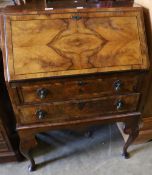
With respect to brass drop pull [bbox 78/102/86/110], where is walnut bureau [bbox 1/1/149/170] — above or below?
above

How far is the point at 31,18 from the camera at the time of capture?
3.20 ft

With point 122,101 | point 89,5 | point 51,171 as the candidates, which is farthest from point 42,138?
point 89,5

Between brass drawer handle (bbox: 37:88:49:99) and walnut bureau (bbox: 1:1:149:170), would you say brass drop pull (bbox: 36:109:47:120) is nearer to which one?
walnut bureau (bbox: 1:1:149:170)

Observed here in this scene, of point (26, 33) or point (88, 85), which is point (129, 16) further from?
point (26, 33)

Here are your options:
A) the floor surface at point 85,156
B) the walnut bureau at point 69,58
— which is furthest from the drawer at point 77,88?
the floor surface at point 85,156

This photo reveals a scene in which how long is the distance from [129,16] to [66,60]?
42cm

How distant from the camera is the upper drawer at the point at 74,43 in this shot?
95cm

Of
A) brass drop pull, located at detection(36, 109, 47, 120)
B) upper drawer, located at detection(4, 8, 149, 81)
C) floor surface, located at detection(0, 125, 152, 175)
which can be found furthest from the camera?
floor surface, located at detection(0, 125, 152, 175)

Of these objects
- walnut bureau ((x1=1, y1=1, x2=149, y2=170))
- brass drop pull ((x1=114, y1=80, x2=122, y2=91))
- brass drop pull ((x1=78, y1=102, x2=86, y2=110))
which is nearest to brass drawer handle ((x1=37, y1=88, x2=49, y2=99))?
walnut bureau ((x1=1, y1=1, x2=149, y2=170))

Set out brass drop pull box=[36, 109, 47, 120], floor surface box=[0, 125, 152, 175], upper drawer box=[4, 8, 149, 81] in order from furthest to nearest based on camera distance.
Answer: floor surface box=[0, 125, 152, 175], brass drop pull box=[36, 109, 47, 120], upper drawer box=[4, 8, 149, 81]

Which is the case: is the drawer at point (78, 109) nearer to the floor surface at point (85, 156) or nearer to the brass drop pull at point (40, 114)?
the brass drop pull at point (40, 114)

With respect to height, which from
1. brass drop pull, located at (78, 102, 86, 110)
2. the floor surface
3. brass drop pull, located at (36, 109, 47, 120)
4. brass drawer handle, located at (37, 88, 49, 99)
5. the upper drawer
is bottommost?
the floor surface

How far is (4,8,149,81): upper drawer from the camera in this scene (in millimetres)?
947

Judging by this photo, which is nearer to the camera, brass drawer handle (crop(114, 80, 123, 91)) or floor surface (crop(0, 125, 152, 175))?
brass drawer handle (crop(114, 80, 123, 91))
